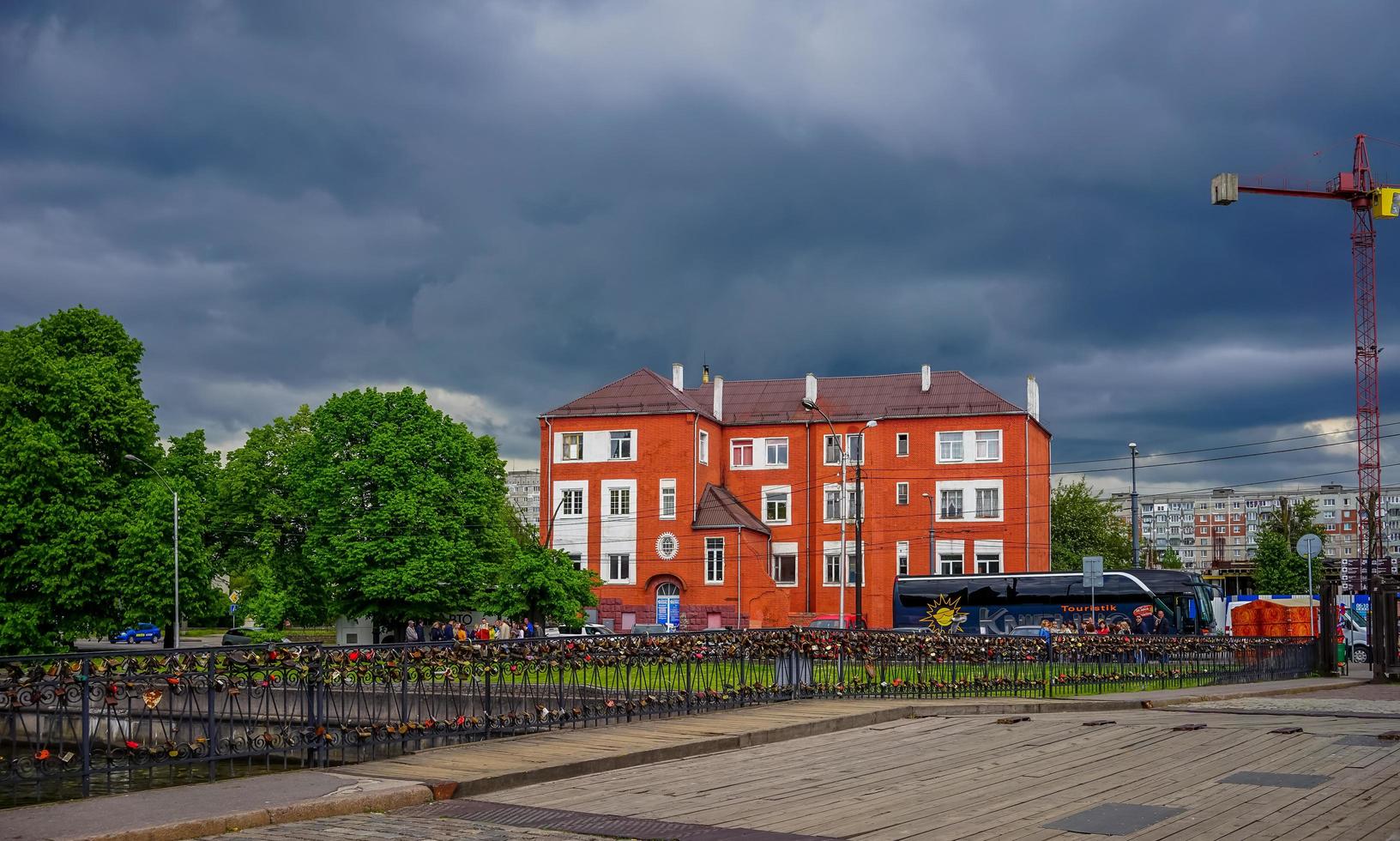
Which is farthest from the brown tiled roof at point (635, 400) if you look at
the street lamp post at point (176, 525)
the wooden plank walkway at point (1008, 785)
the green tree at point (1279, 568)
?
the wooden plank walkway at point (1008, 785)

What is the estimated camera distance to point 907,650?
22.7 metres

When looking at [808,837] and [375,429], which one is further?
[375,429]

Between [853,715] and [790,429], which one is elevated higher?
[790,429]

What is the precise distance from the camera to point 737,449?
72188mm

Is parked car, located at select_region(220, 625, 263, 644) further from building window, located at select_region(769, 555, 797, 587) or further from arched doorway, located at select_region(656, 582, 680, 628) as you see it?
building window, located at select_region(769, 555, 797, 587)

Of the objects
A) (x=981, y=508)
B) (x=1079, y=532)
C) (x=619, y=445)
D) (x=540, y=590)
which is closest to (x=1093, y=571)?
(x=540, y=590)

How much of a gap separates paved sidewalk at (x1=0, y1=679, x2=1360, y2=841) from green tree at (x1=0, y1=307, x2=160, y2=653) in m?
34.7

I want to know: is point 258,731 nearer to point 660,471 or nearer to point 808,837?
point 808,837

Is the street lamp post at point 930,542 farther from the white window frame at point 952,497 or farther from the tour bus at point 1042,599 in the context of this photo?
the tour bus at point 1042,599

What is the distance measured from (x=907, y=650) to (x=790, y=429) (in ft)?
159

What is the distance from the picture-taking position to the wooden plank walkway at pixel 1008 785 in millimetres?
9281

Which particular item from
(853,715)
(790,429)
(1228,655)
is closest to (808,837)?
(853,715)

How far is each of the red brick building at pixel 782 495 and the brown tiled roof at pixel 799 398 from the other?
0.11 m

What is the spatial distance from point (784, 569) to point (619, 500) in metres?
10.4
